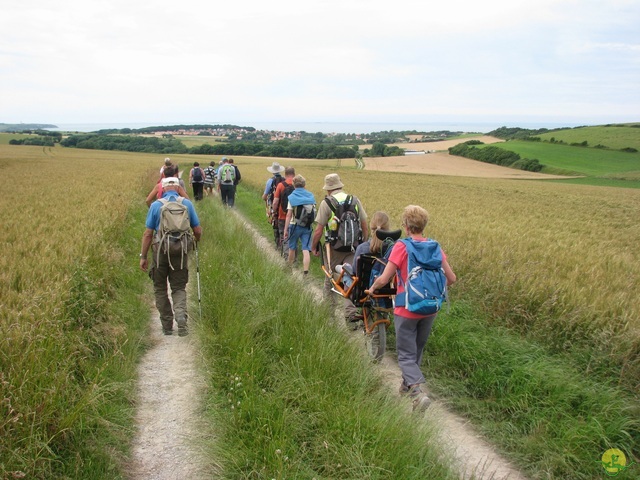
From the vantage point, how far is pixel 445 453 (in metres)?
3.04

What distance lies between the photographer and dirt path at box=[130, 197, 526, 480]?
293cm

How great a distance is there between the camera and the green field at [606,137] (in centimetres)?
6853

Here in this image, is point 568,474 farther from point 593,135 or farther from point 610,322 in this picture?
point 593,135

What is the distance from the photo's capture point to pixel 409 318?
3.73 meters

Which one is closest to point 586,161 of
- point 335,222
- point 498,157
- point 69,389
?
point 498,157

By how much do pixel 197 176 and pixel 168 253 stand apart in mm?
10611

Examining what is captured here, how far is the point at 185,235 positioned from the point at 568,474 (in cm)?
447

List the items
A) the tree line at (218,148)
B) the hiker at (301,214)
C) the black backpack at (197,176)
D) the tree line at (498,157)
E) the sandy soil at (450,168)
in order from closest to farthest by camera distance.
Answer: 1. the hiker at (301,214)
2. the black backpack at (197,176)
3. the sandy soil at (450,168)
4. the tree line at (498,157)
5. the tree line at (218,148)

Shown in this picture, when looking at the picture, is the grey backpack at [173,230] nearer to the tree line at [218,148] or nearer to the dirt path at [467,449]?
the dirt path at [467,449]

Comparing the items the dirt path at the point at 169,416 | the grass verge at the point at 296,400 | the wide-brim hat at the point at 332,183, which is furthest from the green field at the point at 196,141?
the dirt path at the point at 169,416

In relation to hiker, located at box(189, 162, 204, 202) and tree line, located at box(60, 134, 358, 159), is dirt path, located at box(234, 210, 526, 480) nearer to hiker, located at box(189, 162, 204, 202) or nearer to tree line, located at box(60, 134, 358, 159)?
hiker, located at box(189, 162, 204, 202)

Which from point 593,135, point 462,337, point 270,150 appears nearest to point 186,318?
point 462,337

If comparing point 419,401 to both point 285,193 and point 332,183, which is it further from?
point 285,193

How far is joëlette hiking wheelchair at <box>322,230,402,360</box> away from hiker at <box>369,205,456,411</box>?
0.62m
